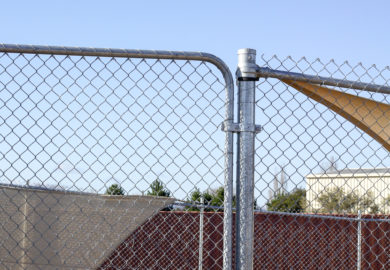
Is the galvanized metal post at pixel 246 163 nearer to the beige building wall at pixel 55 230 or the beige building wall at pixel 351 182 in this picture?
the beige building wall at pixel 351 182

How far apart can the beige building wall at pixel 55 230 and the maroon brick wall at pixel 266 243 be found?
6.65 meters

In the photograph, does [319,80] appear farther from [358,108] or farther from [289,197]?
[289,197]

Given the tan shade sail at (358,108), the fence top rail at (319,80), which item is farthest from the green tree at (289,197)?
the fence top rail at (319,80)

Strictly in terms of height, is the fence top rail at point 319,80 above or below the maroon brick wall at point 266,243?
above

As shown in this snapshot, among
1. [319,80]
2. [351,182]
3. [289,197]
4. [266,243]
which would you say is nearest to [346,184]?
[289,197]

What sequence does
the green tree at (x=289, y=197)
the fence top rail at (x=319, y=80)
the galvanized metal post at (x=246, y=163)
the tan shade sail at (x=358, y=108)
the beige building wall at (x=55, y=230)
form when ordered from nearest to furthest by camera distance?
the galvanized metal post at (x=246, y=163) → the fence top rail at (x=319, y=80) → the tan shade sail at (x=358, y=108) → the green tree at (x=289, y=197) → the beige building wall at (x=55, y=230)

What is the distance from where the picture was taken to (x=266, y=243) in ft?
40.4

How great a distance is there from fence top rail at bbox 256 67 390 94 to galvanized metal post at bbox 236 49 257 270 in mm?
86

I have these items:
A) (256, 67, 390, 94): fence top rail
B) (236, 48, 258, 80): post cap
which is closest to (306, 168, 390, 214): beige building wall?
(256, 67, 390, 94): fence top rail

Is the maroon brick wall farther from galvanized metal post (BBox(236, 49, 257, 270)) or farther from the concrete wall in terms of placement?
galvanized metal post (BBox(236, 49, 257, 270))

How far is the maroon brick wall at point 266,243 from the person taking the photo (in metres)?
11.8

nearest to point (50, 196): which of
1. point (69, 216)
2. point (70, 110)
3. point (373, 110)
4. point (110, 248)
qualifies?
point (69, 216)

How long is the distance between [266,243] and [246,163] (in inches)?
377

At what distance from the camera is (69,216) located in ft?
14.9
